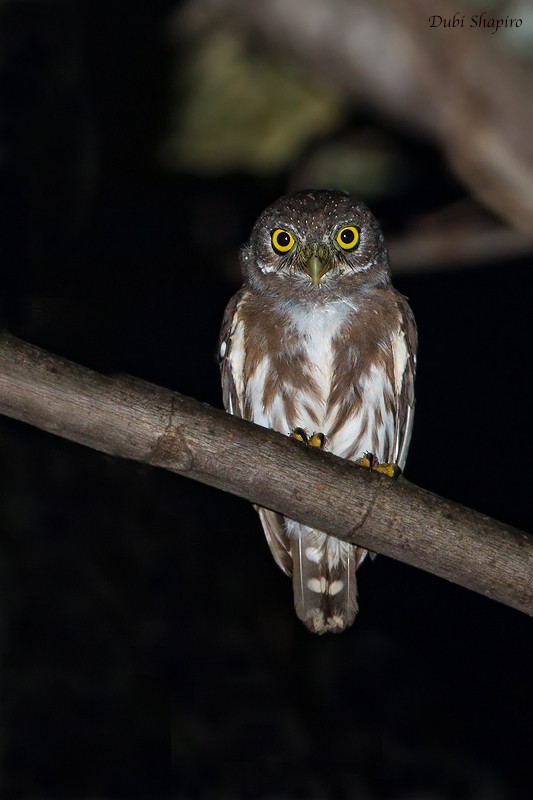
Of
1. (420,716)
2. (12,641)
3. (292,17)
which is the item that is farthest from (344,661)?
(292,17)

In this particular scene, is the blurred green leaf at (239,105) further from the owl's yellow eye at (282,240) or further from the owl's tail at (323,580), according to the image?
the owl's tail at (323,580)

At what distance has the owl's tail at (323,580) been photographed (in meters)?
4.89

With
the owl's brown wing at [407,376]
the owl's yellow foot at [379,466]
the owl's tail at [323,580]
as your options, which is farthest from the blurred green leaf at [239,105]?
the owl's tail at [323,580]

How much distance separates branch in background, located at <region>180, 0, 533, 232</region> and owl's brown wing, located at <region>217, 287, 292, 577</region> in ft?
4.23

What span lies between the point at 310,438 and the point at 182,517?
71.8 inches

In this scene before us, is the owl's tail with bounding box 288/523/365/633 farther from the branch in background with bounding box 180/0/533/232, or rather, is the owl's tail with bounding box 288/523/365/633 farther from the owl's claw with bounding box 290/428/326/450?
the branch in background with bounding box 180/0/533/232

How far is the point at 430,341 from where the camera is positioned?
7.78m

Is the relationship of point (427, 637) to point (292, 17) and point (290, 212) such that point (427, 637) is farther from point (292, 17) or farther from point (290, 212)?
point (292, 17)

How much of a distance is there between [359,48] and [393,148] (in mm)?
2012

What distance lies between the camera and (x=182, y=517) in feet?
21.3

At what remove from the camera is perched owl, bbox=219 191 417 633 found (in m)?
5.05

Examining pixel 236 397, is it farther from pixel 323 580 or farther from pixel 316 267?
pixel 323 580

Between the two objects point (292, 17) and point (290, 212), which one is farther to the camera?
point (290, 212)
